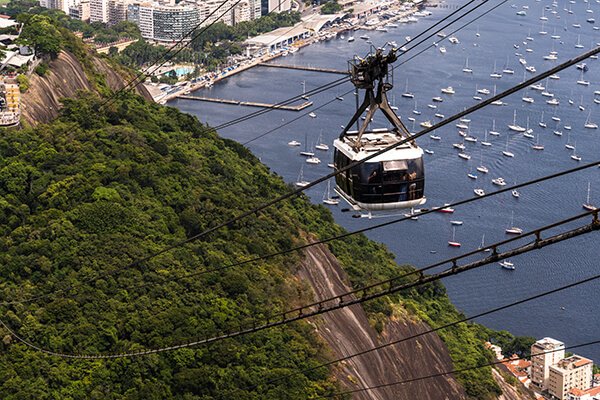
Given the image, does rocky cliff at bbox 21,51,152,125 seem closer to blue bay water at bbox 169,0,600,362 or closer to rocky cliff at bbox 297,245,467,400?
rocky cliff at bbox 297,245,467,400

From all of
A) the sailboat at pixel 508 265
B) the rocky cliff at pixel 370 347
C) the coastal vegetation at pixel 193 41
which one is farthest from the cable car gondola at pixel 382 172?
the coastal vegetation at pixel 193 41

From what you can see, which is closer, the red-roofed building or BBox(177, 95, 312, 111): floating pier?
the red-roofed building

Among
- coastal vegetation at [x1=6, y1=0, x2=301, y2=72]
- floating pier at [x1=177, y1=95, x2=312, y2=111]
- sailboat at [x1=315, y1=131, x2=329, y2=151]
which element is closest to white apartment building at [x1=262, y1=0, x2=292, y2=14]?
coastal vegetation at [x1=6, y1=0, x2=301, y2=72]

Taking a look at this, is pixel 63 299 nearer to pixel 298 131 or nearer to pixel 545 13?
pixel 298 131

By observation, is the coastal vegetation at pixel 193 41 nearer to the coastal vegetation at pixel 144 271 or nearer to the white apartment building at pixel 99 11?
the white apartment building at pixel 99 11

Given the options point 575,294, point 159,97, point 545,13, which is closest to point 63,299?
point 575,294

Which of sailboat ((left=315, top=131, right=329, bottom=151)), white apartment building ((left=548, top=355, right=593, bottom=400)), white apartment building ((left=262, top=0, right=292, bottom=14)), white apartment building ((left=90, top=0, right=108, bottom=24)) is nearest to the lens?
white apartment building ((left=548, top=355, right=593, bottom=400))
